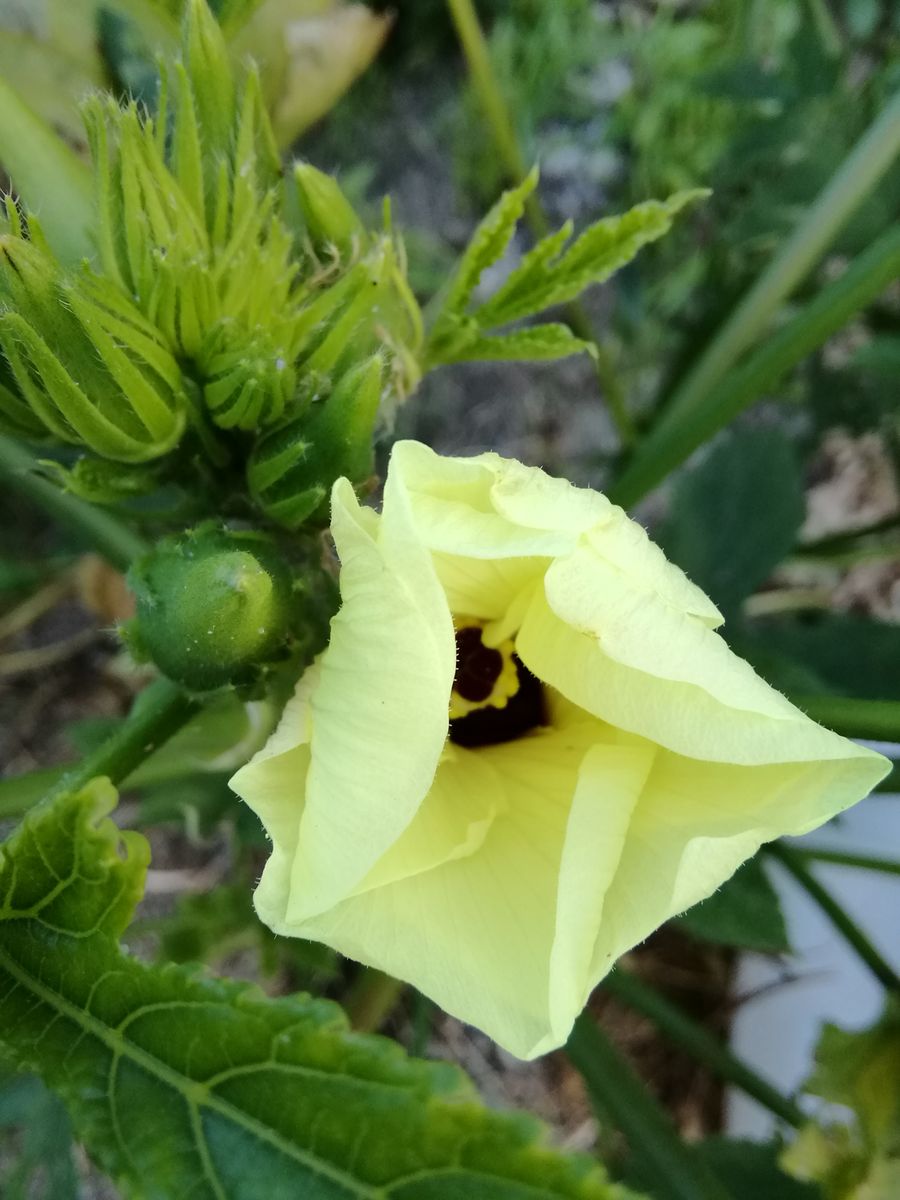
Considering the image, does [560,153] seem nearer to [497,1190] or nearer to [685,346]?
[685,346]

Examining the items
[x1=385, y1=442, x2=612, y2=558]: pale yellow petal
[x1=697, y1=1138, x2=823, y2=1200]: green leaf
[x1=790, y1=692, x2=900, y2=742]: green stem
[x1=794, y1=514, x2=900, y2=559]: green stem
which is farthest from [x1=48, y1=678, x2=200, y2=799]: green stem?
[x1=794, y1=514, x2=900, y2=559]: green stem

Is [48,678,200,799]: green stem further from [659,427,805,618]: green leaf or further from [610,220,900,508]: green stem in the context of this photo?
[659,427,805,618]: green leaf

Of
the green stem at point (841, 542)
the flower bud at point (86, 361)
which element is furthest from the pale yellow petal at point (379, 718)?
the green stem at point (841, 542)

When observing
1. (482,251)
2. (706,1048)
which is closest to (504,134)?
(482,251)

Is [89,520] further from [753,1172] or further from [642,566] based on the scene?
[753,1172]

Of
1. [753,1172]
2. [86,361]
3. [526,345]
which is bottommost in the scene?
[753,1172]

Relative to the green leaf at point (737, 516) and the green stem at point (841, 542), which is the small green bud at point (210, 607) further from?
the green stem at point (841, 542)

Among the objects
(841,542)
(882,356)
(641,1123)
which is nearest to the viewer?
(641,1123)
